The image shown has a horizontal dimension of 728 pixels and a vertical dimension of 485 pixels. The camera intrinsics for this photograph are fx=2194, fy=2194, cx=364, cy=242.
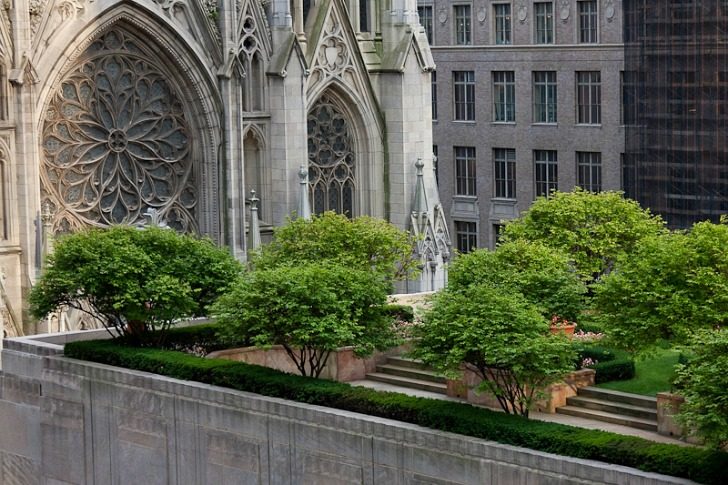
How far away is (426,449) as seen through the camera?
153ft

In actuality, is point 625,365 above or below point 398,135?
below

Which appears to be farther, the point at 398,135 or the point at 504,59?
the point at 504,59

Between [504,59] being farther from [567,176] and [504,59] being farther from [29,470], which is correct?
[29,470]

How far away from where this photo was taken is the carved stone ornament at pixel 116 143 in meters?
65.2

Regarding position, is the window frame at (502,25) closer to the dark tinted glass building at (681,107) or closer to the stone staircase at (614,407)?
the dark tinted glass building at (681,107)

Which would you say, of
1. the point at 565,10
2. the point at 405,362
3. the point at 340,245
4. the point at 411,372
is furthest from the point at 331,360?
the point at 565,10

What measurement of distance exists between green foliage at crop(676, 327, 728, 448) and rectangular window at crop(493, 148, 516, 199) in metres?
53.0

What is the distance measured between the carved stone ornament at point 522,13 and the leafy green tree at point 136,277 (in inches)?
1561

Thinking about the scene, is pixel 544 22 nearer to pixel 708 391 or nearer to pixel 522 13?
pixel 522 13

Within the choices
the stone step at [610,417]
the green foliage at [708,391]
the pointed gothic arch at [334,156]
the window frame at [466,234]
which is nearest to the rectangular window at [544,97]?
the window frame at [466,234]

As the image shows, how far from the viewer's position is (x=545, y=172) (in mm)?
94750

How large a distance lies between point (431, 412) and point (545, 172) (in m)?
48.7

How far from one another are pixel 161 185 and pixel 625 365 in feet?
68.3

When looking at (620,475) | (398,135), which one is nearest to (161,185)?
(398,135)
